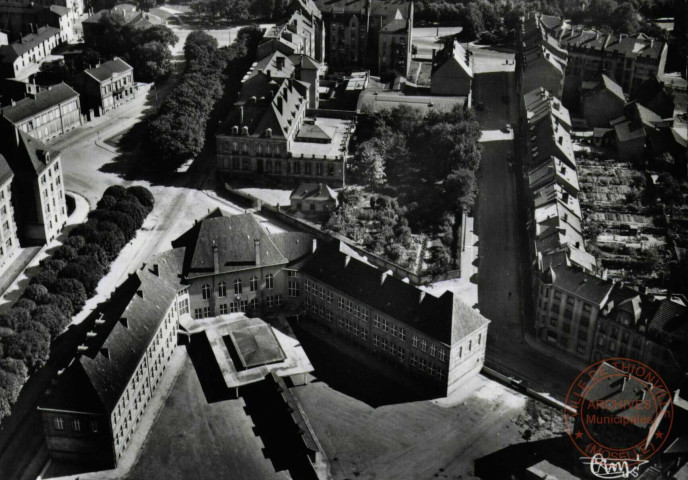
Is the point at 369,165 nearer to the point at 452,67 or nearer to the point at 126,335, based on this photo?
the point at 452,67

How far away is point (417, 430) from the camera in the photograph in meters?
98.4

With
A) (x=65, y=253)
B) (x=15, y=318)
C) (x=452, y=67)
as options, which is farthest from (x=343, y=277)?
(x=452, y=67)

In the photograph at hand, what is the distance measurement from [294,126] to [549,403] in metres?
76.4

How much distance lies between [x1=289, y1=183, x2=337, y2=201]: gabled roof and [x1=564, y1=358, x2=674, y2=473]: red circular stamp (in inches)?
2376

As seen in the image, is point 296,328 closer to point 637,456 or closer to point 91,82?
point 637,456

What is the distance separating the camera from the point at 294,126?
15800 centimetres

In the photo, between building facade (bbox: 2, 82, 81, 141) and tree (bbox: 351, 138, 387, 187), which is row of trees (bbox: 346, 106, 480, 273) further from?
building facade (bbox: 2, 82, 81, 141)

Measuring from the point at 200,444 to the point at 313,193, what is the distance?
2259 inches

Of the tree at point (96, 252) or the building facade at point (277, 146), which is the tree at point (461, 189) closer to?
the building facade at point (277, 146)

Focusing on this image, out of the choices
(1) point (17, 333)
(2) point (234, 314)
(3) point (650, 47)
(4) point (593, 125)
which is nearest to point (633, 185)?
(4) point (593, 125)

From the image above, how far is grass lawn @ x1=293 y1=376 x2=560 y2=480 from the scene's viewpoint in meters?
93.4

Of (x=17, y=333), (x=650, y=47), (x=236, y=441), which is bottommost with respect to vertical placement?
(x=236, y=441)

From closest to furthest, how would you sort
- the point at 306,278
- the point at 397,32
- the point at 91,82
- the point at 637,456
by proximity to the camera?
the point at 637,456 → the point at 306,278 → the point at 91,82 → the point at 397,32

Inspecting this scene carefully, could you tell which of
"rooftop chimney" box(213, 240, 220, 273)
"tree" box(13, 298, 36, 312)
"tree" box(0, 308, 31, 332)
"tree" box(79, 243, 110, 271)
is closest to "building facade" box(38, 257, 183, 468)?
"rooftop chimney" box(213, 240, 220, 273)
